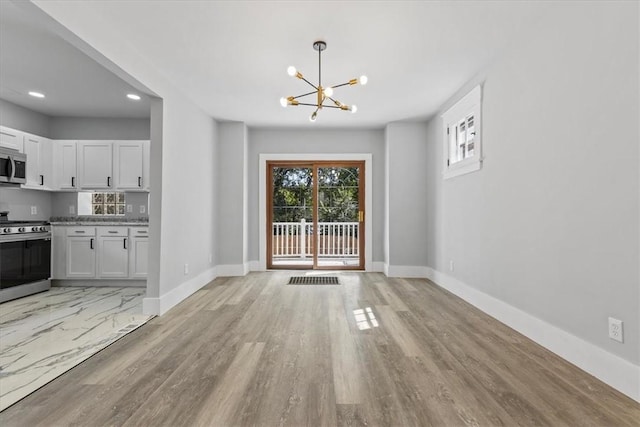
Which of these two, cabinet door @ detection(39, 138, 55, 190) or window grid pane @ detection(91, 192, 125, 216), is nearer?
cabinet door @ detection(39, 138, 55, 190)

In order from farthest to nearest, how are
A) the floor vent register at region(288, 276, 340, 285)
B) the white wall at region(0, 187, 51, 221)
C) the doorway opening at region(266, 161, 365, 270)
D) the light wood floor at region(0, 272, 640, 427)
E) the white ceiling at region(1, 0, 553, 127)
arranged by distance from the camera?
the doorway opening at region(266, 161, 365, 270) → the floor vent register at region(288, 276, 340, 285) → the white wall at region(0, 187, 51, 221) → the white ceiling at region(1, 0, 553, 127) → the light wood floor at region(0, 272, 640, 427)

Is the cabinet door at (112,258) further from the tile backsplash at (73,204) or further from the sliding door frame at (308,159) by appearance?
the sliding door frame at (308,159)

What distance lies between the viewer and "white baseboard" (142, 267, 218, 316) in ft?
11.1

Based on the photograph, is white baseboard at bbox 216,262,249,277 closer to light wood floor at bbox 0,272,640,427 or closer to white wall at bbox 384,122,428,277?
light wood floor at bbox 0,272,640,427

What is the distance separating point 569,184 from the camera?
2.27 m

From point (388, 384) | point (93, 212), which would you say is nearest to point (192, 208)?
point (93, 212)

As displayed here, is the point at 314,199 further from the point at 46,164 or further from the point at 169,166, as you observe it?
the point at 46,164

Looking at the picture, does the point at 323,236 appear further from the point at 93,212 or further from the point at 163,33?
the point at 163,33

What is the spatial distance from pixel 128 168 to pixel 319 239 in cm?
351

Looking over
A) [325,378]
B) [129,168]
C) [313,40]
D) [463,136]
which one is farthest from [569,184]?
[129,168]

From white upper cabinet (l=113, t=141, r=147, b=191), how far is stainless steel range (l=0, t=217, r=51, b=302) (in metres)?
1.12

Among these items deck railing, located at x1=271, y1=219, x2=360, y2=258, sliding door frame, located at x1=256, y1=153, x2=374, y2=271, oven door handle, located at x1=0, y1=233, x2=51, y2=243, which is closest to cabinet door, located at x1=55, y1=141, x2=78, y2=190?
oven door handle, located at x1=0, y1=233, x2=51, y2=243

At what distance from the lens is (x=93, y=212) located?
201 inches

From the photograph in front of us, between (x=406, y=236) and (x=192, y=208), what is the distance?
3.44 meters
